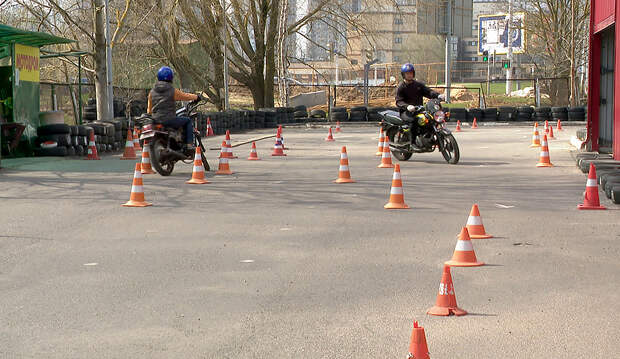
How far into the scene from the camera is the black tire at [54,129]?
20.5 m

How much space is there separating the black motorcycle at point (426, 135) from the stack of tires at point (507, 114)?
81.6 ft

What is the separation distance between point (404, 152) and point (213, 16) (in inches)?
1006

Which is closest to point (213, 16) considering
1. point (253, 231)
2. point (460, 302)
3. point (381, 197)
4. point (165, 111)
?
point (165, 111)

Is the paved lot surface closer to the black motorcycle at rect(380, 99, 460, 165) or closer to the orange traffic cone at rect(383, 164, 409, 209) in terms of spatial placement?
the orange traffic cone at rect(383, 164, 409, 209)

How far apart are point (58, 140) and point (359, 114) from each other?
24944 millimetres

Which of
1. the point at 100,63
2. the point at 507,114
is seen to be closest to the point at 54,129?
the point at 100,63

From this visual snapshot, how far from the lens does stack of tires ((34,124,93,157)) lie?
20266 millimetres

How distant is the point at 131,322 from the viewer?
593 centimetres

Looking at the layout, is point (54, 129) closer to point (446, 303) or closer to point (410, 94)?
point (410, 94)

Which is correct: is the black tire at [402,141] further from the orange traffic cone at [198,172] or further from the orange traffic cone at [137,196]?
the orange traffic cone at [137,196]

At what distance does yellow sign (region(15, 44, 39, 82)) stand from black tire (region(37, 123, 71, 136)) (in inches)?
52.4

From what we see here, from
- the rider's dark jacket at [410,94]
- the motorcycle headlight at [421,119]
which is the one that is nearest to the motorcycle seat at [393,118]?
the rider's dark jacket at [410,94]

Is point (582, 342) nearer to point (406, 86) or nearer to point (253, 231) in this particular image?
point (253, 231)

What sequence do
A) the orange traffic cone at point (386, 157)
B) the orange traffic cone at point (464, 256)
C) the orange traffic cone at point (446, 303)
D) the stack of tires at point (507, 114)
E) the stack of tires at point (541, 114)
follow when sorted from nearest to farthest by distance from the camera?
the orange traffic cone at point (446, 303) → the orange traffic cone at point (464, 256) → the orange traffic cone at point (386, 157) → the stack of tires at point (541, 114) → the stack of tires at point (507, 114)
